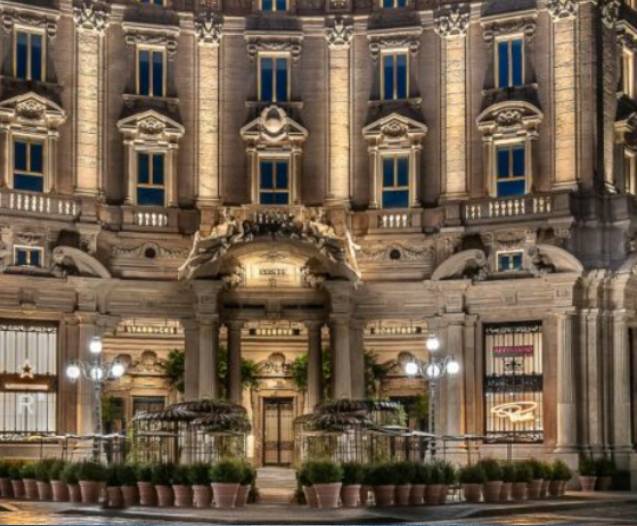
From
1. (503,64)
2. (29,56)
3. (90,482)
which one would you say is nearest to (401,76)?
(503,64)

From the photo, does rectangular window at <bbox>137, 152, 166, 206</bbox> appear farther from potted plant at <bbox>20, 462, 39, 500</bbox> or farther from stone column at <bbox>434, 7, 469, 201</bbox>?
potted plant at <bbox>20, 462, 39, 500</bbox>

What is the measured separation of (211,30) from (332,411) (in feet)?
72.1

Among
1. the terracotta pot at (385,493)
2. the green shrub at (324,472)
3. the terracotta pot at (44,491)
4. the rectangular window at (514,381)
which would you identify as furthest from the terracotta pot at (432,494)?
the rectangular window at (514,381)

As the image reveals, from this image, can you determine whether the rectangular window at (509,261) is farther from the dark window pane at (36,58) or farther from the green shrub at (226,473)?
the green shrub at (226,473)

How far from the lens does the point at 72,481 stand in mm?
54562

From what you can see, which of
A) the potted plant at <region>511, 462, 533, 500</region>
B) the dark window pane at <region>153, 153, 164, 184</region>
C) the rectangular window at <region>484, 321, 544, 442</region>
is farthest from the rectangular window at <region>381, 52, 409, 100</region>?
the potted plant at <region>511, 462, 533, 500</region>

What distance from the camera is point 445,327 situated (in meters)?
72.2

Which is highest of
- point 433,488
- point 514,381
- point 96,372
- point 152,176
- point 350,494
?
point 152,176

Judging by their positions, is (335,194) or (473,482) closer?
(473,482)

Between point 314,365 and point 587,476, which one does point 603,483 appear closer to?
point 587,476

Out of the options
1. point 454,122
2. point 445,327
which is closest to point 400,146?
point 454,122

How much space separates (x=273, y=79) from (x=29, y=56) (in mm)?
10414

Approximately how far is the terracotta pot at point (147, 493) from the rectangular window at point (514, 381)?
21.9 metres

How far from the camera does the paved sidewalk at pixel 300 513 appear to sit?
4625cm
